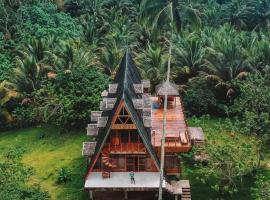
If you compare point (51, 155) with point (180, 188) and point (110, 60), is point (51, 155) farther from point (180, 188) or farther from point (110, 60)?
point (180, 188)

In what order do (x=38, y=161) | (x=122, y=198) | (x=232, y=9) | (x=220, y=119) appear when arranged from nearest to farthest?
(x=122, y=198) → (x=38, y=161) → (x=220, y=119) → (x=232, y=9)

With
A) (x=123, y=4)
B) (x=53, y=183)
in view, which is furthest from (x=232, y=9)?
(x=53, y=183)

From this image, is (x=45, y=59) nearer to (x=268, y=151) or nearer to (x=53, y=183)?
(x=53, y=183)

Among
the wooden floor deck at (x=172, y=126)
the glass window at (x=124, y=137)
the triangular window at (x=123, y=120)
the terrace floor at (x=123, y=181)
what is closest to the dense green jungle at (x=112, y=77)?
the wooden floor deck at (x=172, y=126)

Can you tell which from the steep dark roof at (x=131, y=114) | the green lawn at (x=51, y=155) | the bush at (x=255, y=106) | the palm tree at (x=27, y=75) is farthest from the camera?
the palm tree at (x=27, y=75)

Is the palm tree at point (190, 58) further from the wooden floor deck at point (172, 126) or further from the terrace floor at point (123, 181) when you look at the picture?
the terrace floor at point (123, 181)

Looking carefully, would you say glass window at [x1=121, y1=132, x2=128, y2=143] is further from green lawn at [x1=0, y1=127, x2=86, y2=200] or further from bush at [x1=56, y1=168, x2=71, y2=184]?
bush at [x1=56, y1=168, x2=71, y2=184]

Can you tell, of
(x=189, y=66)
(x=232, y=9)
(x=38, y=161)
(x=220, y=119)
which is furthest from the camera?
(x=232, y=9)

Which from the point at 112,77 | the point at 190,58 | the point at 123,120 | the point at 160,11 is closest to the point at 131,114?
the point at 123,120
